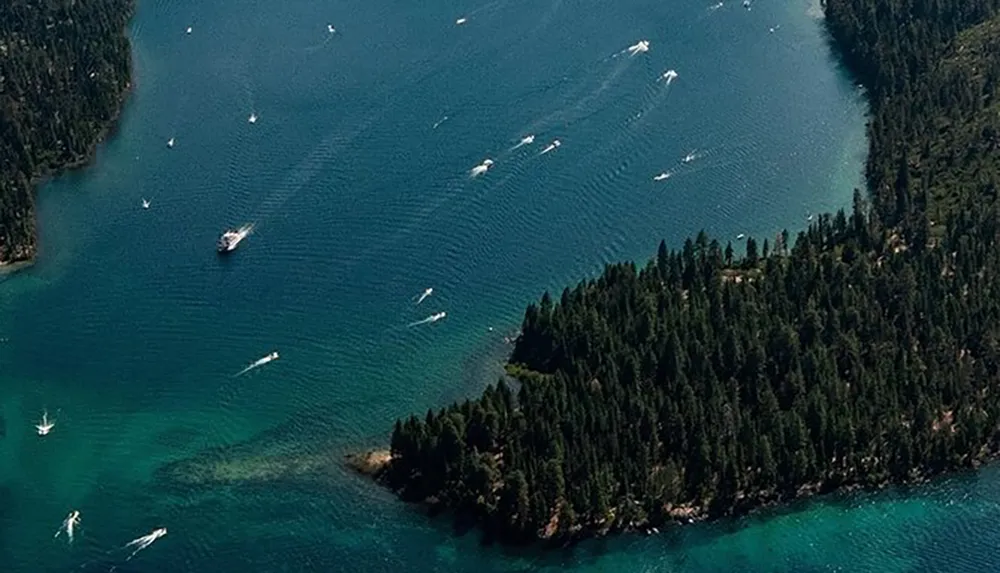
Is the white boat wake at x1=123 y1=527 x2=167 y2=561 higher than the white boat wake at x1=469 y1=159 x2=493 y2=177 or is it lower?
lower

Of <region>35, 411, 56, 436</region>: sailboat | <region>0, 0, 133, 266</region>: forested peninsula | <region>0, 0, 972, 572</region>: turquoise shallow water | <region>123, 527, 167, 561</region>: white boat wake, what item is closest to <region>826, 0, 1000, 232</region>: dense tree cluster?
<region>0, 0, 972, 572</region>: turquoise shallow water

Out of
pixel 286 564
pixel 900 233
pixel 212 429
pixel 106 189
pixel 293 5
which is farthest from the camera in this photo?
pixel 293 5

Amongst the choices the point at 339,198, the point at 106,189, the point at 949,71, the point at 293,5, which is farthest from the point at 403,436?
the point at 293,5

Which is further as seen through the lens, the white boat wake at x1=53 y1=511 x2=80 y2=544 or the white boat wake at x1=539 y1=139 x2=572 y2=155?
the white boat wake at x1=539 y1=139 x2=572 y2=155

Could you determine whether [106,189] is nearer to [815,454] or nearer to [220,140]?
[220,140]

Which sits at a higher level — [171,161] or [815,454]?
[171,161]

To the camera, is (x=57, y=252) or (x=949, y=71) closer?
(x=57, y=252)

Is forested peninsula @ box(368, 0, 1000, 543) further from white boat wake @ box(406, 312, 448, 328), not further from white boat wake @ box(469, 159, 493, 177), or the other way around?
white boat wake @ box(469, 159, 493, 177)
